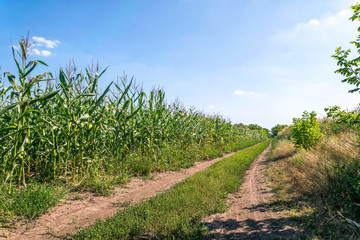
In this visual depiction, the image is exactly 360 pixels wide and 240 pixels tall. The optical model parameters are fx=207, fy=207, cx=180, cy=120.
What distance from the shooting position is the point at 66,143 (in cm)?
567

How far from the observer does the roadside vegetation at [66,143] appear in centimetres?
435

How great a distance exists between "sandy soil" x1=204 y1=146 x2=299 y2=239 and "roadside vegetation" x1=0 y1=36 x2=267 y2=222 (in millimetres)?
3272

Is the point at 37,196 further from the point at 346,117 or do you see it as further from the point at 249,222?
the point at 346,117

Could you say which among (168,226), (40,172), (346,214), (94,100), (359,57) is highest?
(94,100)

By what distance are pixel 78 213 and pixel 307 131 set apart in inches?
428

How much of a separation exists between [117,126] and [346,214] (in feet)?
20.7

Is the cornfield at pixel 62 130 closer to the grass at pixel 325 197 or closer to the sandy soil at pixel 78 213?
the sandy soil at pixel 78 213

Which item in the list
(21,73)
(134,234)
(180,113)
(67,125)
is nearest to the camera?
(134,234)

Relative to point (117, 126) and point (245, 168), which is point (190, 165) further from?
point (117, 126)

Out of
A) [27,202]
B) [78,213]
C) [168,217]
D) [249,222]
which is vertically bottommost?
[249,222]

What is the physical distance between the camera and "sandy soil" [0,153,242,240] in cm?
355

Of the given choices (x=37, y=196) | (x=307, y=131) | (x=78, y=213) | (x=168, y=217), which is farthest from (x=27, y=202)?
(x=307, y=131)

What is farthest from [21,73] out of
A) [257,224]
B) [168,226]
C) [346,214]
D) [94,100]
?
[346,214]

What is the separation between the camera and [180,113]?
40.5 ft
